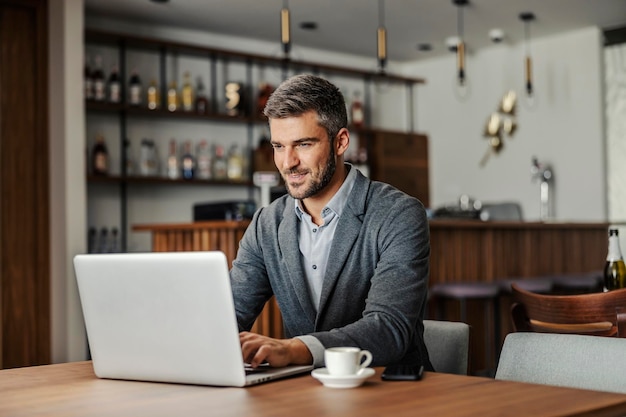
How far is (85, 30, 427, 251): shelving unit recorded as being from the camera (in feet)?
20.3

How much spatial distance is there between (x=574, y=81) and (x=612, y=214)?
1.13 m

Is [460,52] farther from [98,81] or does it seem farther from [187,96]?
[98,81]

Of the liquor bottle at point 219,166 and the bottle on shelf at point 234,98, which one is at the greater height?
the bottle on shelf at point 234,98

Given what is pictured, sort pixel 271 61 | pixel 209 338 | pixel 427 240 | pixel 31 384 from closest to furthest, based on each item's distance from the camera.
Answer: pixel 209 338, pixel 31 384, pixel 427 240, pixel 271 61

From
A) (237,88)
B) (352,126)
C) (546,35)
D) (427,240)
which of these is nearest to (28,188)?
(237,88)

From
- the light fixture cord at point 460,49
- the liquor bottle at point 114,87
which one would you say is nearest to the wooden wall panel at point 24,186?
the liquor bottle at point 114,87

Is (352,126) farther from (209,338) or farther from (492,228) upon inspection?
(209,338)

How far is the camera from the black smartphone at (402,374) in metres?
1.43

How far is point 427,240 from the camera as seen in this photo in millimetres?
1831

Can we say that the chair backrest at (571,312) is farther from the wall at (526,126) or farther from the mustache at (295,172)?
the wall at (526,126)

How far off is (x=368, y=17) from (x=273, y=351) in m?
5.32

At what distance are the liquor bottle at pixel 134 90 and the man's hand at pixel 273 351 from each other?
4.92 meters

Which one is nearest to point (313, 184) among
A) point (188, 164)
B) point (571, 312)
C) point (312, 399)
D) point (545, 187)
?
point (312, 399)

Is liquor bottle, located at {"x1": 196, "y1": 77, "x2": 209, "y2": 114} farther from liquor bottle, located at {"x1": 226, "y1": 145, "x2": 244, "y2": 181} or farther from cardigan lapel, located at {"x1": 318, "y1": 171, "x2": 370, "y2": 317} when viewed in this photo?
cardigan lapel, located at {"x1": 318, "y1": 171, "x2": 370, "y2": 317}
